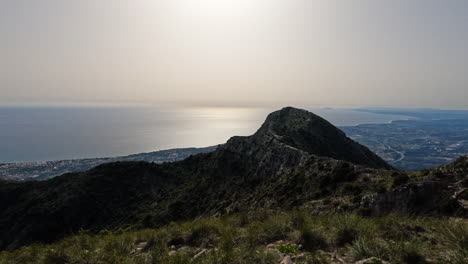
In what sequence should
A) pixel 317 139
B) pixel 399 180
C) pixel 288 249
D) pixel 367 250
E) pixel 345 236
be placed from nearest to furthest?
pixel 367 250
pixel 288 249
pixel 345 236
pixel 399 180
pixel 317 139

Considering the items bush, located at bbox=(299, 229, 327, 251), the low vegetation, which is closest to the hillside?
the low vegetation

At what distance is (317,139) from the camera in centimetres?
4722

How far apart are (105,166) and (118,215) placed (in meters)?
17.5

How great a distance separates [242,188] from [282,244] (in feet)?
93.8

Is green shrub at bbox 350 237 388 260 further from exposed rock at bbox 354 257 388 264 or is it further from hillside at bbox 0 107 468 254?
hillside at bbox 0 107 468 254

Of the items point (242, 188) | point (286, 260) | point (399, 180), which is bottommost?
point (242, 188)

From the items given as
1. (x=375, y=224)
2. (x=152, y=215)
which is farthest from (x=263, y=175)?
(x=375, y=224)

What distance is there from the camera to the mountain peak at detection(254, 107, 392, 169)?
42844mm

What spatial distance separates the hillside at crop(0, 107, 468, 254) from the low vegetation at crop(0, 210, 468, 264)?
7459mm

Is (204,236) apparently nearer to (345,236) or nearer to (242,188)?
(345,236)

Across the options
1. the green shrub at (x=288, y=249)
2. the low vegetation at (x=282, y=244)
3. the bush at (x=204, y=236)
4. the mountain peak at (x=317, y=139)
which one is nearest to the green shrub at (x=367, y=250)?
the low vegetation at (x=282, y=244)

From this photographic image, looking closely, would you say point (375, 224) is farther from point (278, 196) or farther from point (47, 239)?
point (47, 239)

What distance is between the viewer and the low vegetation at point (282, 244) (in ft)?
16.6

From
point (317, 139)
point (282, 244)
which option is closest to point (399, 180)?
point (282, 244)
